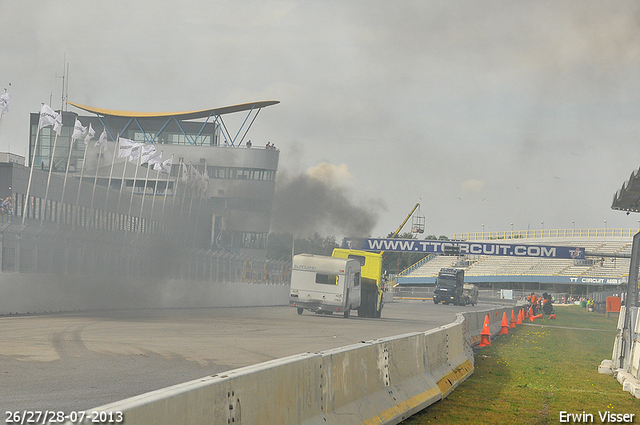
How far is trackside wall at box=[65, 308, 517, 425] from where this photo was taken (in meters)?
4.50

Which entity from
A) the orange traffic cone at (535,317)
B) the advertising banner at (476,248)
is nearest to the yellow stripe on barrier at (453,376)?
the orange traffic cone at (535,317)

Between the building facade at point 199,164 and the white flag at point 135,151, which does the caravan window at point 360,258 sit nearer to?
the white flag at point 135,151

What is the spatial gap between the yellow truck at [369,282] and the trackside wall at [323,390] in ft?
84.7

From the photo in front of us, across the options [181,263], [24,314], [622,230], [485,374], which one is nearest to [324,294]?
[181,263]

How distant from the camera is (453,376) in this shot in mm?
12125

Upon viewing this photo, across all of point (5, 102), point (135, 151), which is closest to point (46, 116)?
point (5, 102)

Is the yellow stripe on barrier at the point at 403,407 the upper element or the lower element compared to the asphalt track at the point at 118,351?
upper

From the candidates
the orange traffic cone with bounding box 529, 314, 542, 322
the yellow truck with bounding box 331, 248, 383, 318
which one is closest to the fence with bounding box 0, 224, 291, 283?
the yellow truck with bounding box 331, 248, 383, 318

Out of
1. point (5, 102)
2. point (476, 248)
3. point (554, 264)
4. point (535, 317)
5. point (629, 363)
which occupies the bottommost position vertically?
point (535, 317)

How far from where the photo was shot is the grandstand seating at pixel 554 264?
3875 inches

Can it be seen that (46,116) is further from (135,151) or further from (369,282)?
(369,282)

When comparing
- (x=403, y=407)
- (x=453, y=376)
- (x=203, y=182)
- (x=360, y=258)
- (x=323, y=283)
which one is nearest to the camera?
(x=403, y=407)

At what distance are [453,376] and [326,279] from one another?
22452 mm

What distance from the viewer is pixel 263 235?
284ft
